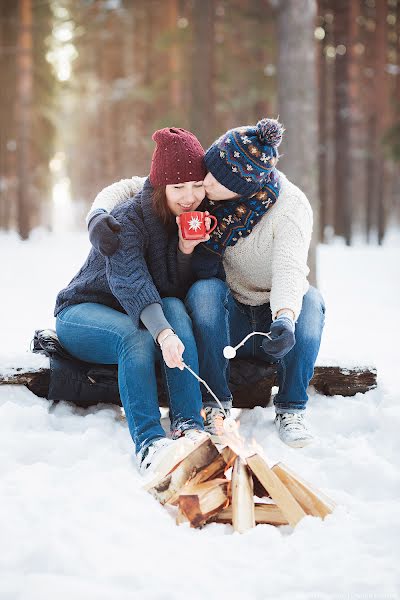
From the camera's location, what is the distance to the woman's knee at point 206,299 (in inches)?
129

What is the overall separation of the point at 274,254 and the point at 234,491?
127 centimetres

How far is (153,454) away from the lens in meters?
2.83

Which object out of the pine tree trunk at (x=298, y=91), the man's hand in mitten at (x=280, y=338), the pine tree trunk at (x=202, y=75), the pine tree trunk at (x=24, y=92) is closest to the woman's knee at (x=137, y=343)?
the man's hand in mitten at (x=280, y=338)

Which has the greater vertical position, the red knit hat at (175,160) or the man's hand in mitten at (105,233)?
the red knit hat at (175,160)

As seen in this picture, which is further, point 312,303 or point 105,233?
point 312,303

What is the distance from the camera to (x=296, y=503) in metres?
2.46

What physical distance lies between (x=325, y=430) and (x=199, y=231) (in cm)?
127

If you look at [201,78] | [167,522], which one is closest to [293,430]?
[167,522]

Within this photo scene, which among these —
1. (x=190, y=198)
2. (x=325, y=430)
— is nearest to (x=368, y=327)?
(x=325, y=430)

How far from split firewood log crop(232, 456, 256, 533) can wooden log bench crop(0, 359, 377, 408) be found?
1007 mm

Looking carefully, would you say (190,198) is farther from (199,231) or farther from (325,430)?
(325,430)

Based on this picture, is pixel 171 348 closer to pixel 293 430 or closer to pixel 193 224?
pixel 193 224

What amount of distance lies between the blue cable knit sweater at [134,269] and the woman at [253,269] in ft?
0.36

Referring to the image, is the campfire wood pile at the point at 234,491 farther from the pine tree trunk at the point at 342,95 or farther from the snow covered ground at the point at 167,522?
the pine tree trunk at the point at 342,95
